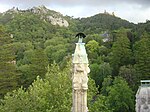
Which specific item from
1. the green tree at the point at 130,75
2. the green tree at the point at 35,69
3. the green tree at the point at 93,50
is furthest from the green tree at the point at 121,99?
the green tree at the point at 93,50

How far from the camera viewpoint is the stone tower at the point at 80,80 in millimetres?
11961

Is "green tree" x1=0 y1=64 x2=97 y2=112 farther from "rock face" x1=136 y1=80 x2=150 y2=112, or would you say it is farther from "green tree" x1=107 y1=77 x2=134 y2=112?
"green tree" x1=107 y1=77 x2=134 y2=112

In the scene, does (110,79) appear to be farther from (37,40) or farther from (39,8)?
(39,8)

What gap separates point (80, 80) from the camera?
12.2 metres

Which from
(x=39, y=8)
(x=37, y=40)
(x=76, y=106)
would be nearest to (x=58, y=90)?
(x=76, y=106)

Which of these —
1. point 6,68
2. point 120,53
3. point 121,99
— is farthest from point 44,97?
point 120,53

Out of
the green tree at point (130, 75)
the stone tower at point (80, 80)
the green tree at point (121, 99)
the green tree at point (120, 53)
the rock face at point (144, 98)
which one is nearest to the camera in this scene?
the stone tower at point (80, 80)

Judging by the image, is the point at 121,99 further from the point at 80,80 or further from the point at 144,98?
the point at 80,80

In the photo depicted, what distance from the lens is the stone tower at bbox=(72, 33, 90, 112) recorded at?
1196 centimetres

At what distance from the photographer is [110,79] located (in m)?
48.3

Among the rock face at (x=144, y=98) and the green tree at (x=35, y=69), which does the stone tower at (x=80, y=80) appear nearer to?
the rock face at (x=144, y=98)

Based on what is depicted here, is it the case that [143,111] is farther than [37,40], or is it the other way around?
[37,40]

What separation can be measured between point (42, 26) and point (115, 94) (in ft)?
241

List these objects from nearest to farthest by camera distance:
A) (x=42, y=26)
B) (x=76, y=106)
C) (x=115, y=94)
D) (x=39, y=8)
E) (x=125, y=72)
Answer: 1. (x=76, y=106)
2. (x=115, y=94)
3. (x=125, y=72)
4. (x=42, y=26)
5. (x=39, y=8)
